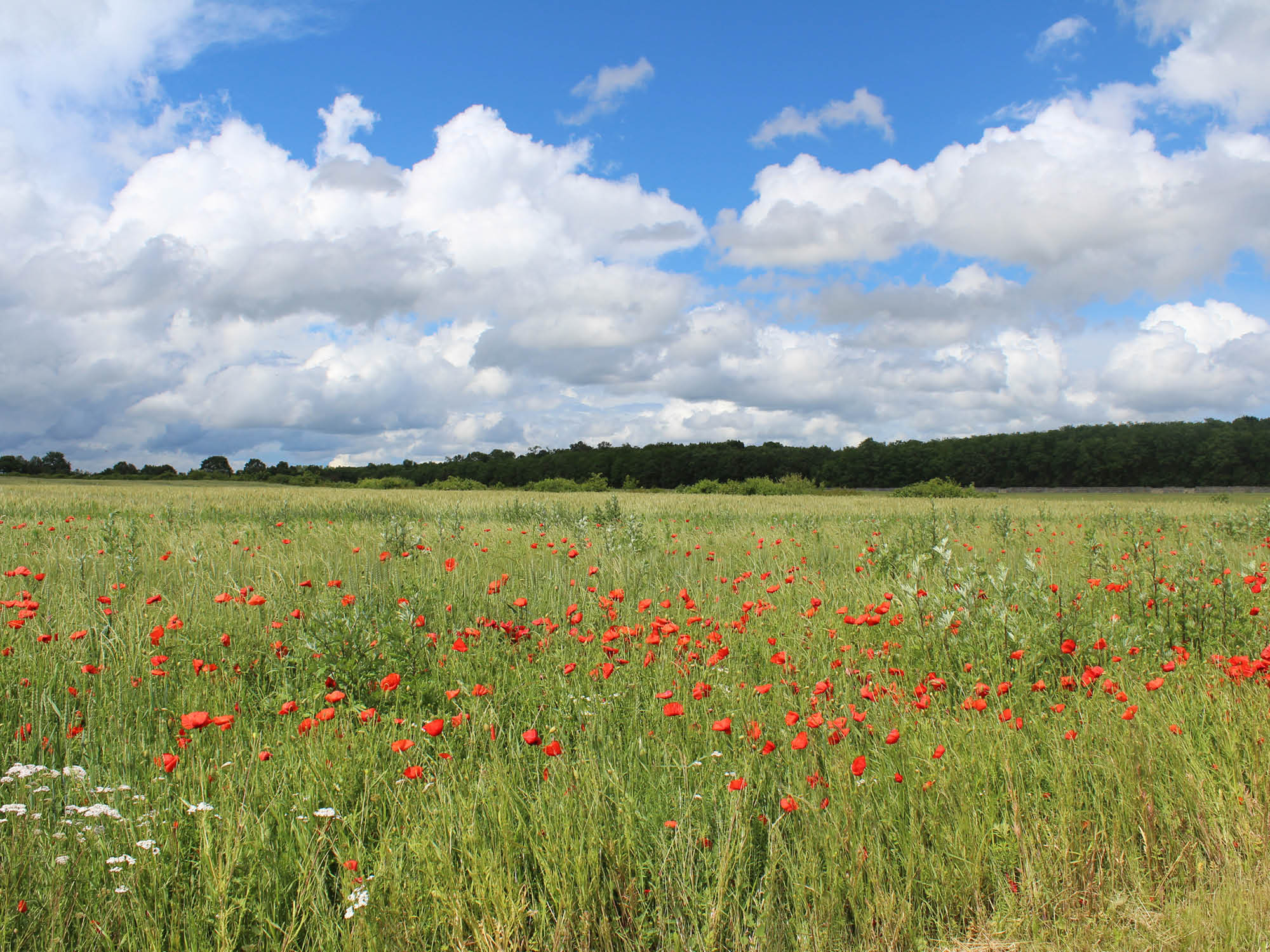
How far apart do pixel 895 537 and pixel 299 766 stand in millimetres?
8389

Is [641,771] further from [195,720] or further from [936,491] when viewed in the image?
[936,491]

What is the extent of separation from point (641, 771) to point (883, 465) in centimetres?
8583

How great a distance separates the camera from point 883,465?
8350 centimetres

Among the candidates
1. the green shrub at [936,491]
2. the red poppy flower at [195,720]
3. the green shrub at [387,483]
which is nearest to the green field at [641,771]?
the red poppy flower at [195,720]

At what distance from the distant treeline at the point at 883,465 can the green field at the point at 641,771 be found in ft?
142

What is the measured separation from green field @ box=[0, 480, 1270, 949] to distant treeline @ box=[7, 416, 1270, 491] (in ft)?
142

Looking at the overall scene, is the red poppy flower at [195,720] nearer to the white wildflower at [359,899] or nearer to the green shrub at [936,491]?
the white wildflower at [359,899]

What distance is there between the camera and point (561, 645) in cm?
475

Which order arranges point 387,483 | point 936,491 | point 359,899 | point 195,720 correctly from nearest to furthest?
point 359,899, point 195,720, point 936,491, point 387,483

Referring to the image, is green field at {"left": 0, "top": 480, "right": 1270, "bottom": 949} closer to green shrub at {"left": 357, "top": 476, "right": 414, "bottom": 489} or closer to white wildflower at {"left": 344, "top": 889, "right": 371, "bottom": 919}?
white wildflower at {"left": 344, "top": 889, "right": 371, "bottom": 919}

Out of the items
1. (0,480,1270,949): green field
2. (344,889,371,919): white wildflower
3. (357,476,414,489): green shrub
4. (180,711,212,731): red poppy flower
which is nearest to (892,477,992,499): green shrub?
(0,480,1270,949): green field

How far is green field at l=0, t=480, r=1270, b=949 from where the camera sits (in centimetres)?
230

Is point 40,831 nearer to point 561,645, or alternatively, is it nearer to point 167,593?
point 561,645

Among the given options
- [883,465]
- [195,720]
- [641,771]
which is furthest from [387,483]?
[641,771]
